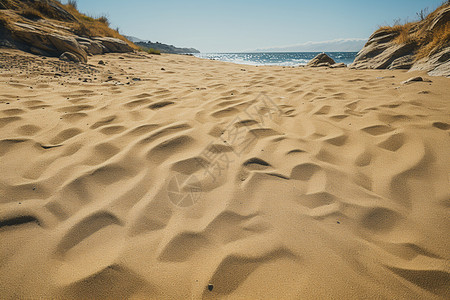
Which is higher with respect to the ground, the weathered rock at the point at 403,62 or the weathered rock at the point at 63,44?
the weathered rock at the point at 63,44

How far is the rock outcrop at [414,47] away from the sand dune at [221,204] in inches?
134

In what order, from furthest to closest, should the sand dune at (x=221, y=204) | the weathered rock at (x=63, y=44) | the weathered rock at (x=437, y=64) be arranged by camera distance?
the weathered rock at (x=63, y=44) → the weathered rock at (x=437, y=64) → the sand dune at (x=221, y=204)

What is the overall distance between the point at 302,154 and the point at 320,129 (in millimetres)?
540

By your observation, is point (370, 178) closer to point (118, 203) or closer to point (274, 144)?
point (274, 144)

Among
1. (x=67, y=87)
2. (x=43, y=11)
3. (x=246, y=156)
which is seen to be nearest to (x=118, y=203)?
(x=246, y=156)

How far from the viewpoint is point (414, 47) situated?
543cm

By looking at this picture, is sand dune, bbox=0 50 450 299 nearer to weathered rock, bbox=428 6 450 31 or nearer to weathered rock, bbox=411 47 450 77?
weathered rock, bbox=411 47 450 77

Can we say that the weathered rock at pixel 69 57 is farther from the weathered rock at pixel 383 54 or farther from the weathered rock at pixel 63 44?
the weathered rock at pixel 383 54

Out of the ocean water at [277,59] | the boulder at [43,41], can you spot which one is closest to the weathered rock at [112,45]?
the boulder at [43,41]

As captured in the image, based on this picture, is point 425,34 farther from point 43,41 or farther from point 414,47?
point 43,41

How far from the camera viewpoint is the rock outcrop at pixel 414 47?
4203 mm

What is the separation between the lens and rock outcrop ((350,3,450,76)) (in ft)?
13.8

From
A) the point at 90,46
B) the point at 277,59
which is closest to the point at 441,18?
the point at 90,46

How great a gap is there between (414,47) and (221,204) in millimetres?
7393
